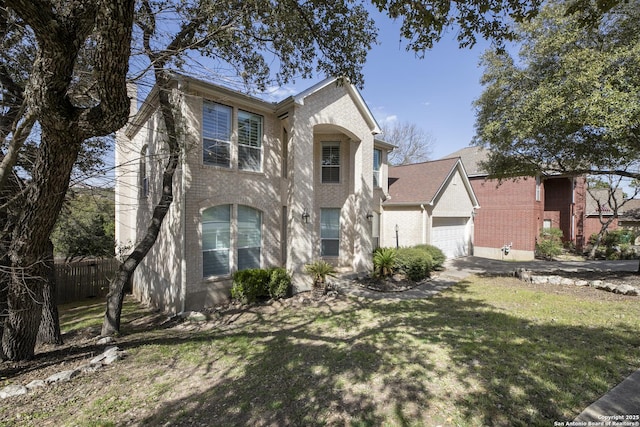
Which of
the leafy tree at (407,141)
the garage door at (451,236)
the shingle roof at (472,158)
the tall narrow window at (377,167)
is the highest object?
the leafy tree at (407,141)

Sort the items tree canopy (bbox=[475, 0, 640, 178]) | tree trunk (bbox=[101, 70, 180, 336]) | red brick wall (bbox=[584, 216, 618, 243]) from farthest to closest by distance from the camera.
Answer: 1. red brick wall (bbox=[584, 216, 618, 243])
2. tree canopy (bbox=[475, 0, 640, 178])
3. tree trunk (bbox=[101, 70, 180, 336])

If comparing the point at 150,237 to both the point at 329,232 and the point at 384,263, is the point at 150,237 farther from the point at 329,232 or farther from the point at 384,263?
the point at 384,263

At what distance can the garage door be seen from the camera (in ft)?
56.3

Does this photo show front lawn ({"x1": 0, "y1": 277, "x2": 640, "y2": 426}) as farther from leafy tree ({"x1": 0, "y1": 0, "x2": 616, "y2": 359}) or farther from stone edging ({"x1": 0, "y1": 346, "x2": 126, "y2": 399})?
leafy tree ({"x1": 0, "y1": 0, "x2": 616, "y2": 359})

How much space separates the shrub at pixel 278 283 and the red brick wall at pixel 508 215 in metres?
15.4

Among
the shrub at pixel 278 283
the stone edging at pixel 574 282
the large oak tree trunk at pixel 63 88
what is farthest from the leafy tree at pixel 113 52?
the stone edging at pixel 574 282

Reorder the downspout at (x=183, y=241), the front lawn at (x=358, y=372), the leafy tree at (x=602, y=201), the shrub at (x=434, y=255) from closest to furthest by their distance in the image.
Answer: the front lawn at (x=358, y=372) < the downspout at (x=183, y=241) < the shrub at (x=434, y=255) < the leafy tree at (x=602, y=201)

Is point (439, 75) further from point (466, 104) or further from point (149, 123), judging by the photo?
point (149, 123)

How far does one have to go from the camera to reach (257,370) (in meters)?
4.94

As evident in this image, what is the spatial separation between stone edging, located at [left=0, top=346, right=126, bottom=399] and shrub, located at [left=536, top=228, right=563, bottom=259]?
2425cm

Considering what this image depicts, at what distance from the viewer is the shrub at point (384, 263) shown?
466 inches

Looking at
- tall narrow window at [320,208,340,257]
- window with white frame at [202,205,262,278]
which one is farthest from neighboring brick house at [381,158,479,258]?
window with white frame at [202,205,262,278]

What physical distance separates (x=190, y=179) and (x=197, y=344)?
4.95 metres

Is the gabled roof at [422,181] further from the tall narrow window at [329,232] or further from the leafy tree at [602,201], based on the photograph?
the leafy tree at [602,201]
